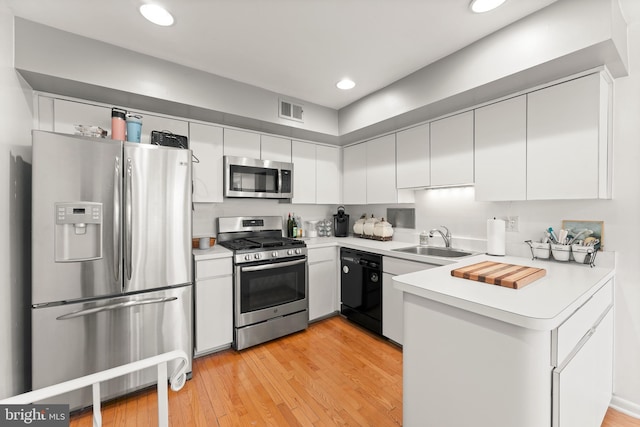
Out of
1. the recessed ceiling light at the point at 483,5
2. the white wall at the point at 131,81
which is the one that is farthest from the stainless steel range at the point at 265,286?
the recessed ceiling light at the point at 483,5

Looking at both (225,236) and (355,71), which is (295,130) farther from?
(225,236)

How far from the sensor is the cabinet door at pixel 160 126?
2441 millimetres

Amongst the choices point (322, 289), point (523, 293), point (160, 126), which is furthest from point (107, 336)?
point (523, 293)

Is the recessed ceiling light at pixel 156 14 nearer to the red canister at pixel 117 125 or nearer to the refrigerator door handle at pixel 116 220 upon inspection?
the red canister at pixel 117 125

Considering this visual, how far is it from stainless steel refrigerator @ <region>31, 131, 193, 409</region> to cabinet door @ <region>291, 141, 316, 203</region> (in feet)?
4.75

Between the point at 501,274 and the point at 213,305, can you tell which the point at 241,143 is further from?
the point at 501,274

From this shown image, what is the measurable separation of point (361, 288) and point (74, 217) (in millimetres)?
2449

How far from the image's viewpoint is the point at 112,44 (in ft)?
6.63

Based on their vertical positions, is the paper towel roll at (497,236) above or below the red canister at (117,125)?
below

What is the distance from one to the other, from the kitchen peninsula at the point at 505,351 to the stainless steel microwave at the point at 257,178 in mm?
1971

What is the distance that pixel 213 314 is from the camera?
7.95 ft

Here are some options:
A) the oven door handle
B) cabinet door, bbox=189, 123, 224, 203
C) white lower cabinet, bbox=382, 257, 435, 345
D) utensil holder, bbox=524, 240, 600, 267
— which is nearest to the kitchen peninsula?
utensil holder, bbox=524, 240, 600, 267

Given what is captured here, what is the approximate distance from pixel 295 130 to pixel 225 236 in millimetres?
1434

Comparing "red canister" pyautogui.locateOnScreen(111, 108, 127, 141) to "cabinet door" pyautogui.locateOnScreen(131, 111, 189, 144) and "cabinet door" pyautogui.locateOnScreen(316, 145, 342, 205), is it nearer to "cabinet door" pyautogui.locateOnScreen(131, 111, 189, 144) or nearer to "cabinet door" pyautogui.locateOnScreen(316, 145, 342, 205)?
"cabinet door" pyautogui.locateOnScreen(131, 111, 189, 144)
